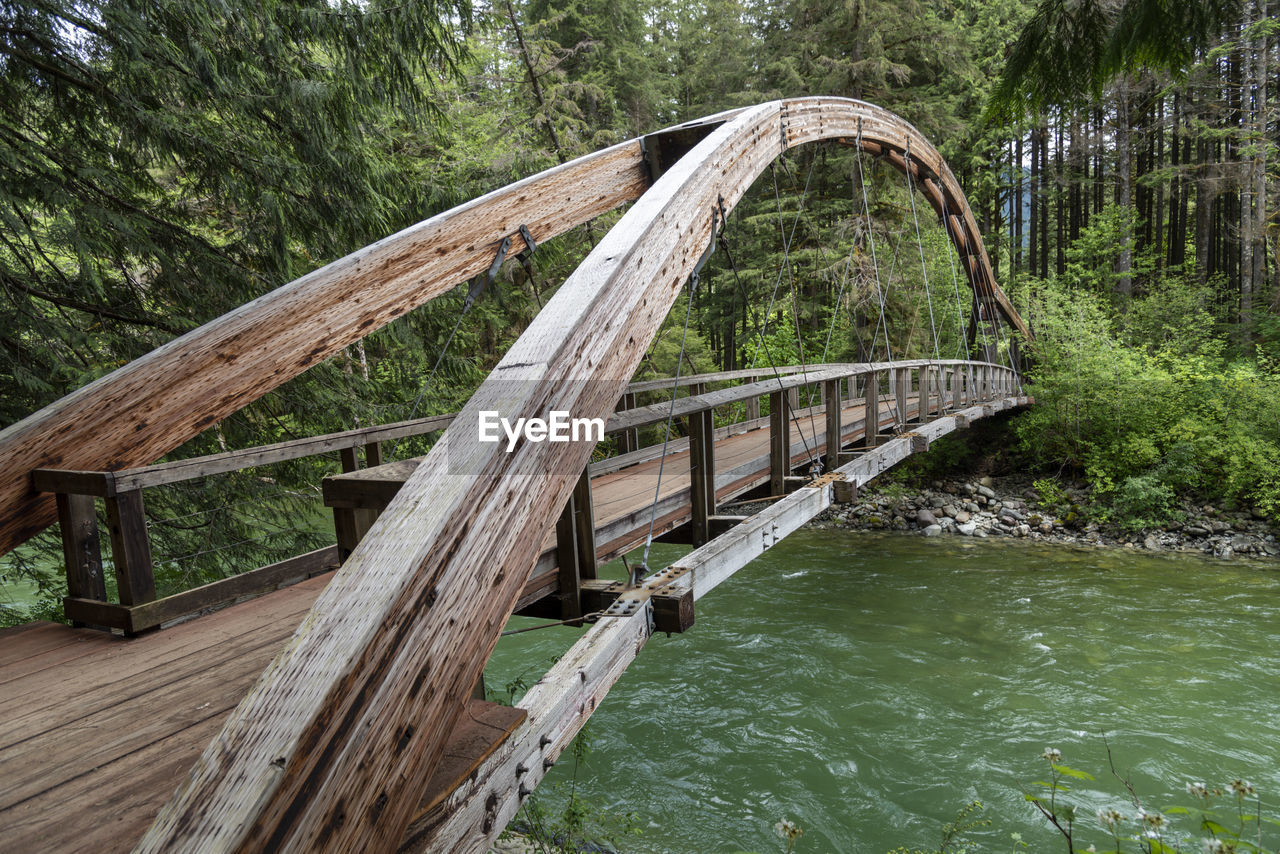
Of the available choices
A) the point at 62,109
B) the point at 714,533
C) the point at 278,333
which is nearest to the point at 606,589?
the point at 714,533

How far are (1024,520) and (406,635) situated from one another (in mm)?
12518

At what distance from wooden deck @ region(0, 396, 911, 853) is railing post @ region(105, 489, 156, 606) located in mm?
172

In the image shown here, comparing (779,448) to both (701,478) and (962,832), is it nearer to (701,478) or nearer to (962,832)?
(701,478)

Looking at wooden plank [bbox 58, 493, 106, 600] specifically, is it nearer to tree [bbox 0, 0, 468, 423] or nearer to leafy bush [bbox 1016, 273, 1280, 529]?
tree [bbox 0, 0, 468, 423]

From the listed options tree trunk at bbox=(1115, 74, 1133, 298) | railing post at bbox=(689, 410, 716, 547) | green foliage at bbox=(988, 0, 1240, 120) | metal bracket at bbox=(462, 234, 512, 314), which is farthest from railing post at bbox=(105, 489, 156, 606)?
tree trunk at bbox=(1115, 74, 1133, 298)

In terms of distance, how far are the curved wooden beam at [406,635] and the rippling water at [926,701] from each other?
3924 millimetres

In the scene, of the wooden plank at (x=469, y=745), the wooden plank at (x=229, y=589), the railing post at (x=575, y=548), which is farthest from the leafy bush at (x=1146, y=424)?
the wooden plank at (x=469, y=745)

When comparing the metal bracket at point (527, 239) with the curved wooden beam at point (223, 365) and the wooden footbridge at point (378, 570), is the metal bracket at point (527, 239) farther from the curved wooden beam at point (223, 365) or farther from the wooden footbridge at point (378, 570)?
the curved wooden beam at point (223, 365)

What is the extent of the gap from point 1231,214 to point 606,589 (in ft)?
81.7

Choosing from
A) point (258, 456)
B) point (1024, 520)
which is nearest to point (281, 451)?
point (258, 456)

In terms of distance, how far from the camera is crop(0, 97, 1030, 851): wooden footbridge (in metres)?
0.84

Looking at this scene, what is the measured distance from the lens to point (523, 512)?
1.12 meters

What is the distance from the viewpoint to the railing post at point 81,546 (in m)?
2.29

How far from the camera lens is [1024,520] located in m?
11.5
